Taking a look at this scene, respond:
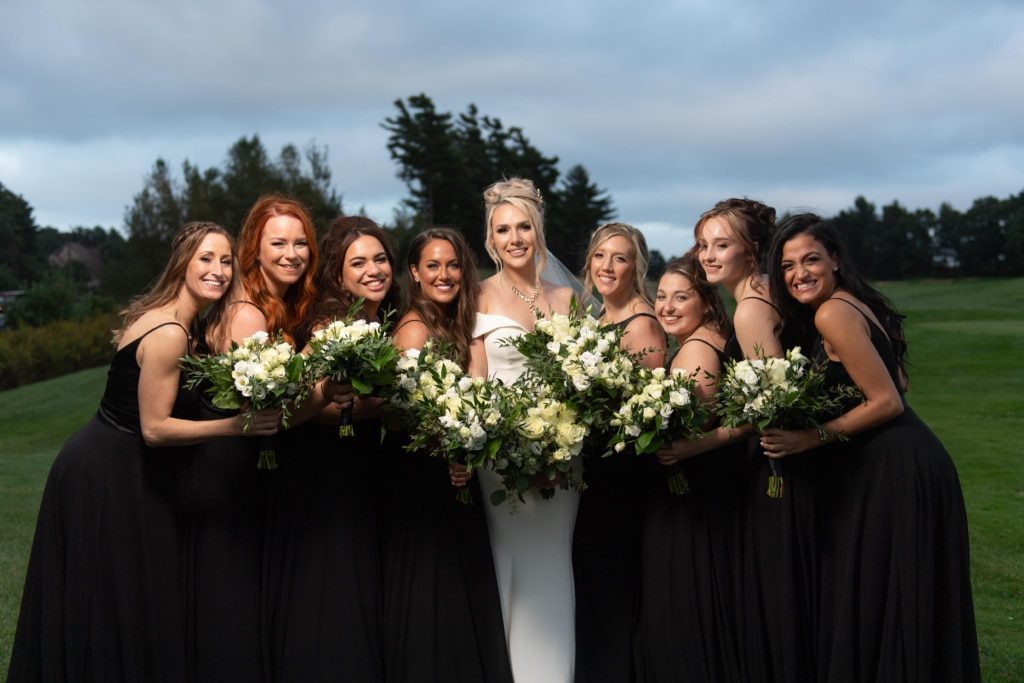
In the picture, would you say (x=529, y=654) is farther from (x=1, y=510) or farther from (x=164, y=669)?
(x=1, y=510)

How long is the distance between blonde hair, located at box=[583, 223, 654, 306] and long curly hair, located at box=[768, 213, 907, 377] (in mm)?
1023

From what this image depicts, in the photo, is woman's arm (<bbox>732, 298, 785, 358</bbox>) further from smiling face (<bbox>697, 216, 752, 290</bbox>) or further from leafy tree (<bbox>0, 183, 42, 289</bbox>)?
leafy tree (<bbox>0, 183, 42, 289</bbox>)

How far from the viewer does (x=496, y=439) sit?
618 cm

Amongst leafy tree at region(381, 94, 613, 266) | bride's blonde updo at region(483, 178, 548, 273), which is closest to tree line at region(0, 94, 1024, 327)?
leafy tree at region(381, 94, 613, 266)

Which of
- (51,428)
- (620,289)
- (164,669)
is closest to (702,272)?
(620,289)

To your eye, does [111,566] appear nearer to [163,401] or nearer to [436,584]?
[163,401]

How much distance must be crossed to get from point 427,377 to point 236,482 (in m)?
1.27

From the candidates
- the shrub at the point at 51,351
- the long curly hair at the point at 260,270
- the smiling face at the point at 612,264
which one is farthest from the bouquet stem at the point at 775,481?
the shrub at the point at 51,351

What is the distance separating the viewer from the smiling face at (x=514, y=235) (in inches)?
→ 287

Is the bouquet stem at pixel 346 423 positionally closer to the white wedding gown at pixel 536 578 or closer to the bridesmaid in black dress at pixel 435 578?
the bridesmaid in black dress at pixel 435 578

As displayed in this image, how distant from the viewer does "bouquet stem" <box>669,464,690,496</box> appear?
6621 mm

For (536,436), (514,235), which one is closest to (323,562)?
(536,436)

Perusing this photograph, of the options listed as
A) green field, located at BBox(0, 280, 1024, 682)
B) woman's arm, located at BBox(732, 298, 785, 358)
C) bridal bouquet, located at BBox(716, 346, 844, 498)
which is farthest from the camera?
green field, located at BBox(0, 280, 1024, 682)

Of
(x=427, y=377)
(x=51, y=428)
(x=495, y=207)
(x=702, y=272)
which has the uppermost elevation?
(x=495, y=207)
